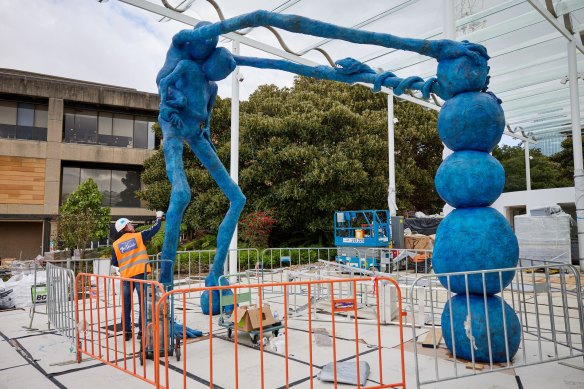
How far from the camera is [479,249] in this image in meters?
3.78

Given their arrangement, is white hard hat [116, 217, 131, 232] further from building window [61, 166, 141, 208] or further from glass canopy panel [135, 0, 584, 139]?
building window [61, 166, 141, 208]

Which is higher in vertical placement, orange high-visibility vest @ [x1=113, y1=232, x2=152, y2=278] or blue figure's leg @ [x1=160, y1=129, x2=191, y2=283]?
blue figure's leg @ [x1=160, y1=129, x2=191, y2=283]

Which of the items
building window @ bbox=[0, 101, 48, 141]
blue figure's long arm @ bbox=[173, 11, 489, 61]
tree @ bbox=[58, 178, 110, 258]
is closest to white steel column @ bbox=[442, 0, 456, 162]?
blue figure's long arm @ bbox=[173, 11, 489, 61]

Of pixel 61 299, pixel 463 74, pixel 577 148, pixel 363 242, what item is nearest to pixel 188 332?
pixel 61 299

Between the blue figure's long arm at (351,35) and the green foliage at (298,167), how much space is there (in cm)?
1122

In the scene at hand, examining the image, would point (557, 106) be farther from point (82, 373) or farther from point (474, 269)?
point (82, 373)

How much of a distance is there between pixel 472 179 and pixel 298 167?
12.7 m

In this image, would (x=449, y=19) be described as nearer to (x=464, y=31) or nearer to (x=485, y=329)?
(x=464, y=31)

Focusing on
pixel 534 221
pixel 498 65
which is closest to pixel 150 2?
pixel 498 65

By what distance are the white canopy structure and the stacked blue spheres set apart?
544cm

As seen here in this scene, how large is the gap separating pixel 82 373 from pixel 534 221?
1329 centimetres

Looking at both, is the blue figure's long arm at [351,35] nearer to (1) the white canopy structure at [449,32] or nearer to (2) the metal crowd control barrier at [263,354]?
(2) the metal crowd control barrier at [263,354]

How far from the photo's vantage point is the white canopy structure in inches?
361

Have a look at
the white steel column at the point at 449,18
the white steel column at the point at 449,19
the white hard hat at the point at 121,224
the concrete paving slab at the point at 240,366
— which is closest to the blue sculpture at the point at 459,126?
the white hard hat at the point at 121,224
